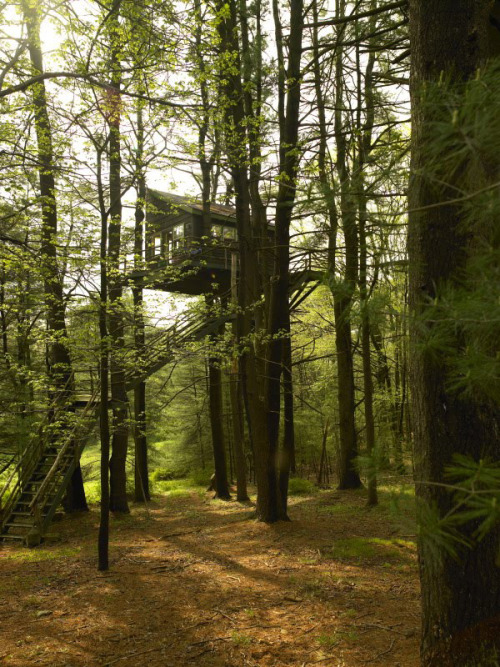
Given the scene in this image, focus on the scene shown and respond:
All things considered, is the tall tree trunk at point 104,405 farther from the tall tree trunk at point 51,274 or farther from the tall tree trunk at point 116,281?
the tall tree trunk at point 51,274

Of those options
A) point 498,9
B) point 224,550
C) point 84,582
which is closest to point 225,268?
point 224,550

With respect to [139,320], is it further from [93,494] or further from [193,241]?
[93,494]

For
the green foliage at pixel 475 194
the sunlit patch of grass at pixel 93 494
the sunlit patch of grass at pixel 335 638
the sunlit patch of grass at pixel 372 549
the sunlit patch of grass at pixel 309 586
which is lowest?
the sunlit patch of grass at pixel 93 494

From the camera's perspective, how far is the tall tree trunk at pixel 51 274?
7.25 meters

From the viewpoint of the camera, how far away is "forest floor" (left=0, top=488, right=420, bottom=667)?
4.61 m

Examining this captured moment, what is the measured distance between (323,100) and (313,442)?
12.9 metres

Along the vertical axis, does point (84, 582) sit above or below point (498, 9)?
Result: below

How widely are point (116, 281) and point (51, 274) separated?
1101mm

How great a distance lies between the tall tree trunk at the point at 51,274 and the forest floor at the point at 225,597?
8.96ft

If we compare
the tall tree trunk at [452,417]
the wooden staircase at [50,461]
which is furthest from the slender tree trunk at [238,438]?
the tall tree trunk at [452,417]

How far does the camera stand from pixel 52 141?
8125 millimetres

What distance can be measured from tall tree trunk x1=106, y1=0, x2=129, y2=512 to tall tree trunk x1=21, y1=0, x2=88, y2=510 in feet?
2.75

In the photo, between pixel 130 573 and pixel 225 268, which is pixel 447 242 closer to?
pixel 130 573

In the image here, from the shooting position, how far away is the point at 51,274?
7.78 meters
